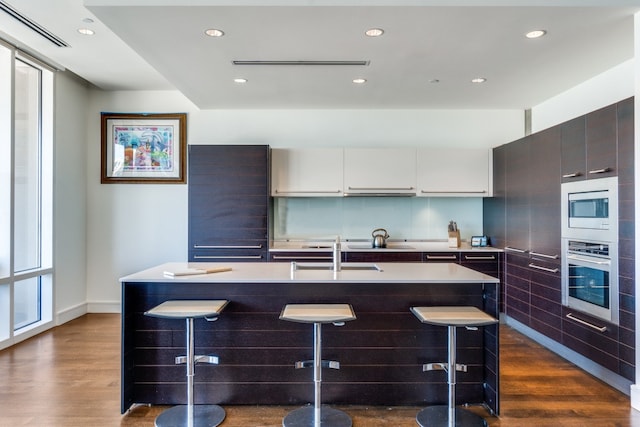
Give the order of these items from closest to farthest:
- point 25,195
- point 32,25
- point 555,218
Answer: point 32,25 < point 555,218 < point 25,195

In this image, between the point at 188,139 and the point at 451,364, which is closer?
the point at 451,364

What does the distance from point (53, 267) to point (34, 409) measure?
7.34 feet

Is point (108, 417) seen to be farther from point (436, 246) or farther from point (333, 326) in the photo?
point (436, 246)

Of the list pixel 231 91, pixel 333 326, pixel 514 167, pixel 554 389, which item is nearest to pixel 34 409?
pixel 333 326

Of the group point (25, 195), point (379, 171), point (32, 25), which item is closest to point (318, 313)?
point (379, 171)

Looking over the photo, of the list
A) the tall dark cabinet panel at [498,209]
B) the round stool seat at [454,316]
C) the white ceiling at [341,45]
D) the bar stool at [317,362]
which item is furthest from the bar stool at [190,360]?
the tall dark cabinet panel at [498,209]

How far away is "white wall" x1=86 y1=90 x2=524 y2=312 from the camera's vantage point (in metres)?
4.85

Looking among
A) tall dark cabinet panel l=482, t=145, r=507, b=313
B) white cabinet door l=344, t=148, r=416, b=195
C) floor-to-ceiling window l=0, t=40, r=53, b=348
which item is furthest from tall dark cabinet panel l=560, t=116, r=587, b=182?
floor-to-ceiling window l=0, t=40, r=53, b=348

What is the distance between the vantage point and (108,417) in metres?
2.38

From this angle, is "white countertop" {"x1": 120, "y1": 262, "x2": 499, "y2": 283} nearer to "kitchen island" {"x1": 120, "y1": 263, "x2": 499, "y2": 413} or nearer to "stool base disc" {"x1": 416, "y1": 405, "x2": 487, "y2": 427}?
"kitchen island" {"x1": 120, "y1": 263, "x2": 499, "y2": 413}

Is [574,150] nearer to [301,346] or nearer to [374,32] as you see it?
[374,32]

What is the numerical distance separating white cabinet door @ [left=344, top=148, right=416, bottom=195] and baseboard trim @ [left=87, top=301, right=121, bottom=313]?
326cm

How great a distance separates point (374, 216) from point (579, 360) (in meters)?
2.55

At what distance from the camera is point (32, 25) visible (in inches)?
123
